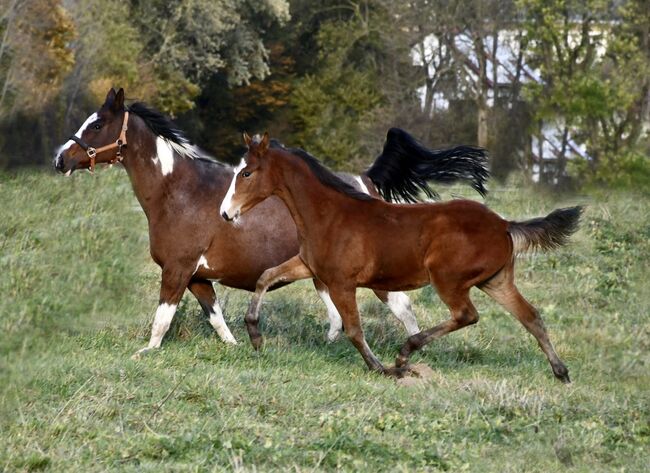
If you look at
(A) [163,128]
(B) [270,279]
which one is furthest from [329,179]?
(A) [163,128]

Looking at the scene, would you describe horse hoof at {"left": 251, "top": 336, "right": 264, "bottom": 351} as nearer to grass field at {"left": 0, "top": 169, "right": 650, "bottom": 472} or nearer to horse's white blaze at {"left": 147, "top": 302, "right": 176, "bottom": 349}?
grass field at {"left": 0, "top": 169, "right": 650, "bottom": 472}

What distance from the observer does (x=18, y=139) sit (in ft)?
88.6

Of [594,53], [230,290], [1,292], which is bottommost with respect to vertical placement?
[230,290]

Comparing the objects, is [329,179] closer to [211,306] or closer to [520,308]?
[211,306]

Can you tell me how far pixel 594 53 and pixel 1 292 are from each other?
30.3m

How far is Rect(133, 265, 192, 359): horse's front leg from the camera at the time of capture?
1108cm

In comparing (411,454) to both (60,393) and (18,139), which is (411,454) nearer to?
(60,393)

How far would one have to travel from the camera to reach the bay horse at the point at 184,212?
11438 mm

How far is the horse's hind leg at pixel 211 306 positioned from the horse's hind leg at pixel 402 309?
1474 millimetres

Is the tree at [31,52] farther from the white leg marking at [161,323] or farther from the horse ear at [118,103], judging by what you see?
the white leg marking at [161,323]

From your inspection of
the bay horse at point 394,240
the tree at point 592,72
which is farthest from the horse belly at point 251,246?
the tree at point 592,72

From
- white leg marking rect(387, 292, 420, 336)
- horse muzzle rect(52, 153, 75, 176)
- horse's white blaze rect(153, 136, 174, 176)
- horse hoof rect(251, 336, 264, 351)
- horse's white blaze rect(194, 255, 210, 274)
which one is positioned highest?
horse's white blaze rect(153, 136, 174, 176)

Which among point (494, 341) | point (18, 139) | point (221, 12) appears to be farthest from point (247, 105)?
point (494, 341)

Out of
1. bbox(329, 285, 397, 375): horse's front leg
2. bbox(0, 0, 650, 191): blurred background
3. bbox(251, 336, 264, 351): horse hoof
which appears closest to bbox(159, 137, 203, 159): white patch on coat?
bbox(251, 336, 264, 351): horse hoof
